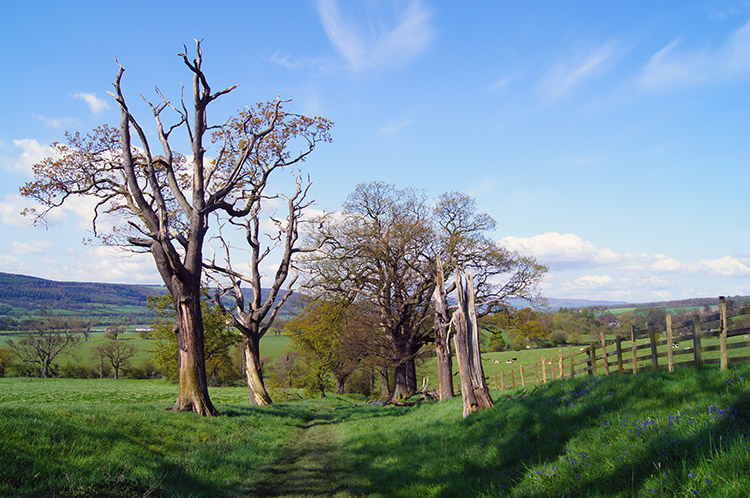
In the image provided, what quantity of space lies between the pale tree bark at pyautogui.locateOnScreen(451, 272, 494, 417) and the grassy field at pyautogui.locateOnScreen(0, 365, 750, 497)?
778mm

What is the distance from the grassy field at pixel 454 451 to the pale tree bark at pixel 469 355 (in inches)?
30.6

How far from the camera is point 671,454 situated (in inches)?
188

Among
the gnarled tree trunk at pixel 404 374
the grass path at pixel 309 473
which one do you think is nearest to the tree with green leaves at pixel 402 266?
the gnarled tree trunk at pixel 404 374

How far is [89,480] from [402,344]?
2366 centimetres

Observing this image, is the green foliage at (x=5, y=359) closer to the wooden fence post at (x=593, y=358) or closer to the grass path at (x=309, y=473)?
the grass path at (x=309, y=473)

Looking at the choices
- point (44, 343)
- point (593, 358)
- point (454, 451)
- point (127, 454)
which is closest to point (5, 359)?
point (44, 343)

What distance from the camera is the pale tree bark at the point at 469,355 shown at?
12.5 m

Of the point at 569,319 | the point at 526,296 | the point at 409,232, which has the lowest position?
the point at 569,319

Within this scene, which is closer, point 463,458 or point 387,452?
point 463,458

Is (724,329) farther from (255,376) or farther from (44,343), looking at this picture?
(44,343)

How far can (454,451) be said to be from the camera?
8594 millimetres

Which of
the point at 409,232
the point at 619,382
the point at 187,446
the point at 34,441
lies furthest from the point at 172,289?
the point at 409,232

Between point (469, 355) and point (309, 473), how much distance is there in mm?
6404

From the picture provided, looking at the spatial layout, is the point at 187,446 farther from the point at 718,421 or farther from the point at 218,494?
the point at 718,421
